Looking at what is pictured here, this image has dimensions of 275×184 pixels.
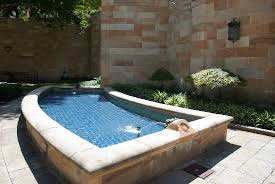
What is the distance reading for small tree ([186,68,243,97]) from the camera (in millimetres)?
7633

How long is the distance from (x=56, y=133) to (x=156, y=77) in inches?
311

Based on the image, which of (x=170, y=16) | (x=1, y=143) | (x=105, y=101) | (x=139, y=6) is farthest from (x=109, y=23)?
(x=1, y=143)

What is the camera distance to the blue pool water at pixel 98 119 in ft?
19.9

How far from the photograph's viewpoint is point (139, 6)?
39.4 ft

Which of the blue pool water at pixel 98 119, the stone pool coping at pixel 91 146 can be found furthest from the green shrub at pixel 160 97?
the stone pool coping at pixel 91 146

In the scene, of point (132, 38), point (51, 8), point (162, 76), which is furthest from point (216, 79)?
point (51, 8)

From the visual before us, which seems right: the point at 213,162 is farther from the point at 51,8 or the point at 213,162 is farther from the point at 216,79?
the point at 51,8

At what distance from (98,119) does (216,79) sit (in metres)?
3.76

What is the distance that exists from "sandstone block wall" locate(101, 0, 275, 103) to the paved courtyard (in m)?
2.82

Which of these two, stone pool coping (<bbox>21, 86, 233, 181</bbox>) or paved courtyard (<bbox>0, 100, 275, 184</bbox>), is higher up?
stone pool coping (<bbox>21, 86, 233, 181</bbox>)

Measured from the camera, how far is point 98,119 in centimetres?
759

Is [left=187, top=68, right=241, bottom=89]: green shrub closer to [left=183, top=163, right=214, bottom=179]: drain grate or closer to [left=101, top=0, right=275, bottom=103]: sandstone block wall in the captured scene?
[left=101, top=0, right=275, bottom=103]: sandstone block wall

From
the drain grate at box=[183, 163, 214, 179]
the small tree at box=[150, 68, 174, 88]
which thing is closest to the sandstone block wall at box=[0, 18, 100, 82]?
the small tree at box=[150, 68, 174, 88]

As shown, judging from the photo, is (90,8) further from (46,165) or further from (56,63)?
(46,165)
